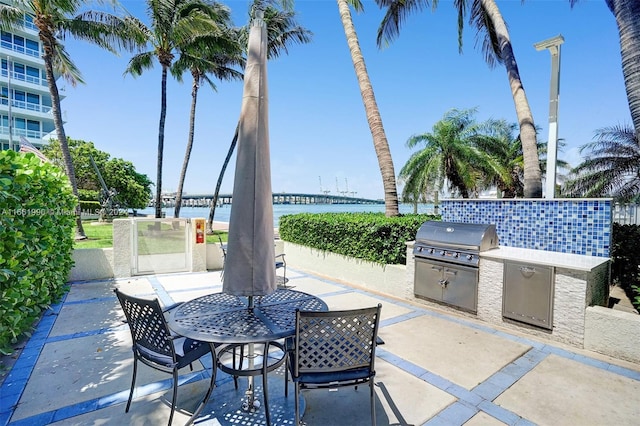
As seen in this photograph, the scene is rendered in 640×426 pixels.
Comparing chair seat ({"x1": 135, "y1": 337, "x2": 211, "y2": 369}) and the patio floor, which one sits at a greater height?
chair seat ({"x1": 135, "y1": 337, "x2": 211, "y2": 369})

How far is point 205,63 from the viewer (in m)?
15.8

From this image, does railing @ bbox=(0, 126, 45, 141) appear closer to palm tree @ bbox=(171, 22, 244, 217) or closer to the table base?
palm tree @ bbox=(171, 22, 244, 217)

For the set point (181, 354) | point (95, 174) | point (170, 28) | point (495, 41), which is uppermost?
point (170, 28)

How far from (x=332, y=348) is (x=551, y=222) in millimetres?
5227

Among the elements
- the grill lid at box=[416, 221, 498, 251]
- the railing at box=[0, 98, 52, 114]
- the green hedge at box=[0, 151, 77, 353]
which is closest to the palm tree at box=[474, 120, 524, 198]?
the grill lid at box=[416, 221, 498, 251]

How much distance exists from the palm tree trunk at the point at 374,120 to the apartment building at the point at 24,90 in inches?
1649

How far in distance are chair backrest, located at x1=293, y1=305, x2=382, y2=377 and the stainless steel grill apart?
3.37 meters

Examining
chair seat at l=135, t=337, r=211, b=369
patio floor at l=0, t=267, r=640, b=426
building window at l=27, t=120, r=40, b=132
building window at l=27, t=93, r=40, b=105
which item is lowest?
patio floor at l=0, t=267, r=640, b=426

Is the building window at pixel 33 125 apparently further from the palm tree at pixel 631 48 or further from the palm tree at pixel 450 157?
the palm tree at pixel 631 48

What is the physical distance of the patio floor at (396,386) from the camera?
102 inches

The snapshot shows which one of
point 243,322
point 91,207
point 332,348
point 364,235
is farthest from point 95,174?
point 332,348

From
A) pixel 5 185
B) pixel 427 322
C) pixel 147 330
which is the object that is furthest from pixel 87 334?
pixel 427 322

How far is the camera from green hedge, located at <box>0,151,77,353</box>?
3183 millimetres

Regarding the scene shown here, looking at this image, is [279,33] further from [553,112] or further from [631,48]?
[631,48]
